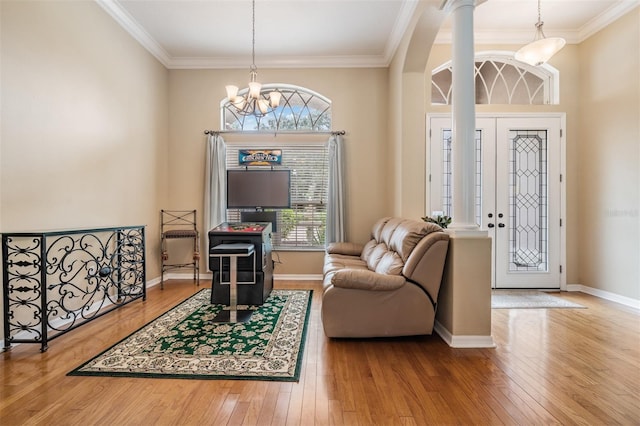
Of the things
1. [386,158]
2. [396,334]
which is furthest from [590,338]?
[386,158]

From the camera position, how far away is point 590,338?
9.40 feet

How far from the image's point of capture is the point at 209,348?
2.61 metres

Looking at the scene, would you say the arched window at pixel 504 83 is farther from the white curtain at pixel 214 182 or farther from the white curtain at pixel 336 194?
the white curtain at pixel 214 182

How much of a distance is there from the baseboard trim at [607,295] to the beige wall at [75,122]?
625 centimetres

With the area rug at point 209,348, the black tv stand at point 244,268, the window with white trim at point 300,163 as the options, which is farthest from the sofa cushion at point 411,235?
the window with white trim at point 300,163

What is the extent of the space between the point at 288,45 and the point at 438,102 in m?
2.36

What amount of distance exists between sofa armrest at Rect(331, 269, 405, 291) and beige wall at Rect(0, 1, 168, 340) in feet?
8.95

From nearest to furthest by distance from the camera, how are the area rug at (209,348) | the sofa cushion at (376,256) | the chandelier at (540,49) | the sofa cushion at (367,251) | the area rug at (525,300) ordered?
the area rug at (209,348) → the chandelier at (540,49) → the sofa cushion at (376,256) → the area rug at (525,300) → the sofa cushion at (367,251)

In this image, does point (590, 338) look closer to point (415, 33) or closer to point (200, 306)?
point (415, 33)

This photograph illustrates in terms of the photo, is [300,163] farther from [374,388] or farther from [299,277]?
[374,388]

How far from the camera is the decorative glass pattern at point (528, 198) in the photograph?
4680 millimetres

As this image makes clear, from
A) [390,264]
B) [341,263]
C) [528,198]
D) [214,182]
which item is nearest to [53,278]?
[214,182]

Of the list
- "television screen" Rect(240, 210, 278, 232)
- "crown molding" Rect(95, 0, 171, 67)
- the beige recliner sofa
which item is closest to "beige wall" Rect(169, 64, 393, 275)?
"crown molding" Rect(95, 0, 171, 67)

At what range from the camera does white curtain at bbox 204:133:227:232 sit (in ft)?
16.5
